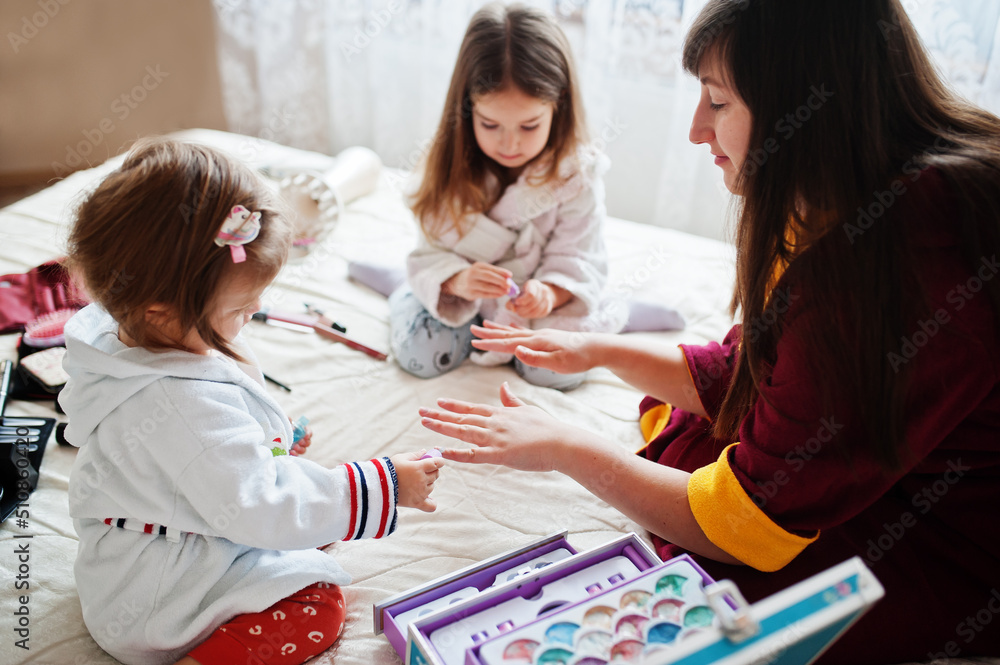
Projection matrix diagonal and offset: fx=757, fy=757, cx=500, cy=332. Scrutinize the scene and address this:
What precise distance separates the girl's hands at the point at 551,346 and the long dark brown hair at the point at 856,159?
45 centimetres

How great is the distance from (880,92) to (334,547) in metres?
0.89

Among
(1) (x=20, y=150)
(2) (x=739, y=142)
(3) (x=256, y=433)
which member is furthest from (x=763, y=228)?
(1) (x=20, y=150)

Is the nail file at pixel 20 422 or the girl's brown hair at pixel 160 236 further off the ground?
the girl's brown hair at pixel 160 236

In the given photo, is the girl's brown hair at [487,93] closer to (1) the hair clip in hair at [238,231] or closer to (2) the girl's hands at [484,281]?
(2) the girl's hands at [484,281]

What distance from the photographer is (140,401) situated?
85 centimetres

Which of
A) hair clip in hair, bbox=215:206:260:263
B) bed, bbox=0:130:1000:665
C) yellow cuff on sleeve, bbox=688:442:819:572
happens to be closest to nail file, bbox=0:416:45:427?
bed, bbox=0:130:1000:665

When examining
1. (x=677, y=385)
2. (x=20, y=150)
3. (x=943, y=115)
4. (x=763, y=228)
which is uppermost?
(x=943, y=115)

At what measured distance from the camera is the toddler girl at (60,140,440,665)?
0.83m

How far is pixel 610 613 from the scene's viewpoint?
731mm

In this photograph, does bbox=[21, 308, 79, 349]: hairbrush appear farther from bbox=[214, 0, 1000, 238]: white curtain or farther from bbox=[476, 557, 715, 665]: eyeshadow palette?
bbox=[214, 0, 1000, 238]: white curtain

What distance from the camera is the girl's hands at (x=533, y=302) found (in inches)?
56.8

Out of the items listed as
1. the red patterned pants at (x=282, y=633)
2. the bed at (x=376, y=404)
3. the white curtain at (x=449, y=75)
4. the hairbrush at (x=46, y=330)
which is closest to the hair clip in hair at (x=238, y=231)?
the bed at (x=376, y=404)

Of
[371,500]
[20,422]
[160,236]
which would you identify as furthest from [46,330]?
[371,500]

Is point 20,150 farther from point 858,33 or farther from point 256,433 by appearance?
point 858,33
